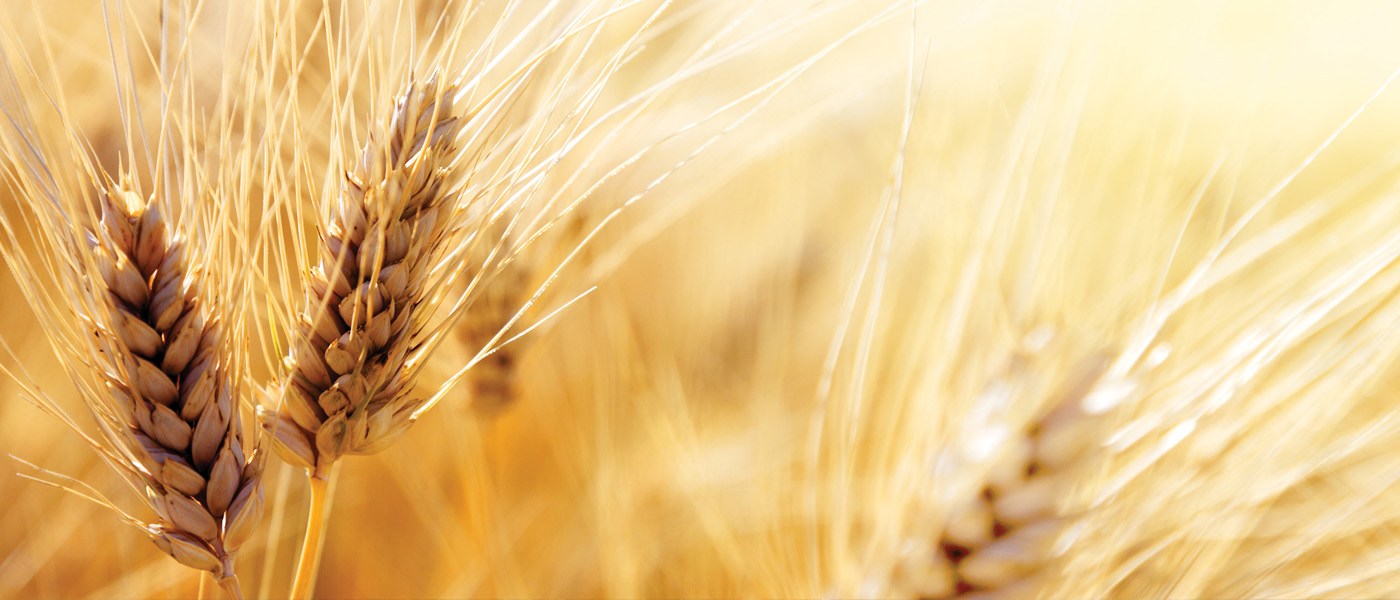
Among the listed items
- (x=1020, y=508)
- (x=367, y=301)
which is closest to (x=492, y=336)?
(x=367, y=301)

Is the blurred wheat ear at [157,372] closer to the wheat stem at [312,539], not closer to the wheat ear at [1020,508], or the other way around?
the wheat stem at [312,539]

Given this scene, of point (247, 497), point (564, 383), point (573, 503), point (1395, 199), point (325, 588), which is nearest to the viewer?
point (247, 497)

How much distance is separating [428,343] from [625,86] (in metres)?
0.62

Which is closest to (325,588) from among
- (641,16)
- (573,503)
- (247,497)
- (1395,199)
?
(573,503)

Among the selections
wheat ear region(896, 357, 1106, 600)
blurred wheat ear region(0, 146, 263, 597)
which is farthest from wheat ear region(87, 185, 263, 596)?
wheat ear region(896, 357, 1106, 600)

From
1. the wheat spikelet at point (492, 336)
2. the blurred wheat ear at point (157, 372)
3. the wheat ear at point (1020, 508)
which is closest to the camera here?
the blurred wheat ear at point (157, 372)

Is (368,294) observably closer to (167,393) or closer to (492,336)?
(167,393)

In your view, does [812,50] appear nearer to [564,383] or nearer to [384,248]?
[564,383]

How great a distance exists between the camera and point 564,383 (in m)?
1.08

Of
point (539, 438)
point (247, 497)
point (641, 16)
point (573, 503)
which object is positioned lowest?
point (247, 497)

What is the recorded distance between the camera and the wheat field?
43cm

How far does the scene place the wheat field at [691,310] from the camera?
0.43m

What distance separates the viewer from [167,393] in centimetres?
40

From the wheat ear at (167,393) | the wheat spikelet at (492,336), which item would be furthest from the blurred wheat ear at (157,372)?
the wheat spikelet at (492,336)
